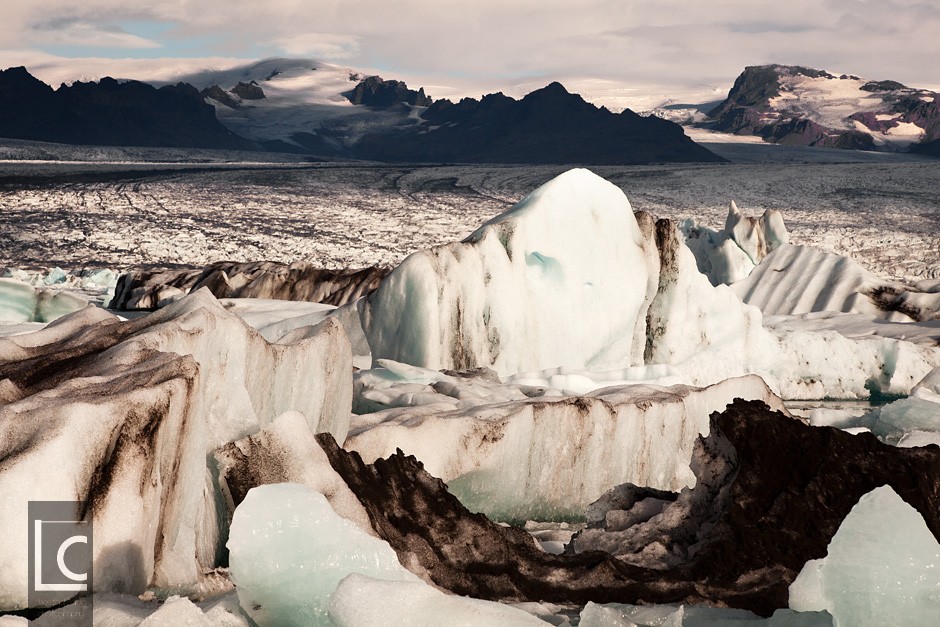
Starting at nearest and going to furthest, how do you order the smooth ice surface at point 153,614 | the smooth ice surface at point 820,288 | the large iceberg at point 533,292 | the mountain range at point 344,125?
the smooth ice surface at point 153,614 → the large iceberg at point 533,292 → the smooth ice surface at point 820,288 → the mountain range at point 344,125

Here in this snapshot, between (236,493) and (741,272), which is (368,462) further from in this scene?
(741,272)

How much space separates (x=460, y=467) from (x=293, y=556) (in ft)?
6.53

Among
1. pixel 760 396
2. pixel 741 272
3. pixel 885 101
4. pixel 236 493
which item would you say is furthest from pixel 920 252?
pixel 885 101

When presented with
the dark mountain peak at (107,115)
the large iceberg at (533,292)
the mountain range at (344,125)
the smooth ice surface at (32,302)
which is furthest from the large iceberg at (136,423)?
the dark mountain peak at (107,115)

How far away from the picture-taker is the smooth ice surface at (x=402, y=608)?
71.7 inches

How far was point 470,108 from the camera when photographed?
2677 inches

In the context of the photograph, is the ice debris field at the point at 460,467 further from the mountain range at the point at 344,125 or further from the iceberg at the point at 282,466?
the mountain range at the point at 344,125

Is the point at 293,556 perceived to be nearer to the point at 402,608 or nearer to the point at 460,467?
the point at 402,608

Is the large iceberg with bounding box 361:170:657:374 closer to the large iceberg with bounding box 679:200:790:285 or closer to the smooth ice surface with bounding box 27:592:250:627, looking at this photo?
the smooth ice surface with bounding box 27:592:250:627

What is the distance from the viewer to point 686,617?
7.54 ft

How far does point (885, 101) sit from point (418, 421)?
6540 centimetres

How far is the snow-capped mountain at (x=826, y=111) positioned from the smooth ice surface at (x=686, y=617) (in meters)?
57.5

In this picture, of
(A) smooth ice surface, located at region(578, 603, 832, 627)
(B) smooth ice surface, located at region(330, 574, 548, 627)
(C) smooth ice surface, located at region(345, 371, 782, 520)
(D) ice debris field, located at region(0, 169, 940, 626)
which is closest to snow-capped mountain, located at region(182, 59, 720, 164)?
(D) ice debris field, located at region(0, 169, 940, 626)

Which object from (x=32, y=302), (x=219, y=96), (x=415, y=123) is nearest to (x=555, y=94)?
(x=415, y=123)
